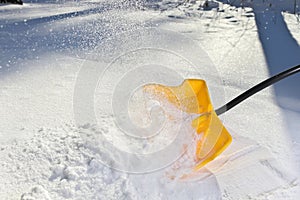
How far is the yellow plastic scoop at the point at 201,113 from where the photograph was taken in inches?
40.8

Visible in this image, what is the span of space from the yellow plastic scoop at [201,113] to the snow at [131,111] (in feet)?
0.13

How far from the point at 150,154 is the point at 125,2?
3191 mm

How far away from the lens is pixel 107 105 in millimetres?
1349

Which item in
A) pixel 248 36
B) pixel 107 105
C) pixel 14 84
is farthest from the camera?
pixel 248 36

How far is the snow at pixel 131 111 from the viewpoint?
948mm

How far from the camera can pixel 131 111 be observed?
4.18ft

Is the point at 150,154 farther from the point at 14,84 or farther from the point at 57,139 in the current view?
the point at 14,84

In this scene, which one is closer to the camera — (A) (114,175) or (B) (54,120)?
(A) (114,175)

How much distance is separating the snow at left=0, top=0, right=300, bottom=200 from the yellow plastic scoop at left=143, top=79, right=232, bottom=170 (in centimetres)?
4

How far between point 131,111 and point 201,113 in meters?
0.32

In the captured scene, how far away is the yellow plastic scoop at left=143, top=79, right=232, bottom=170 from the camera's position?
1.04m

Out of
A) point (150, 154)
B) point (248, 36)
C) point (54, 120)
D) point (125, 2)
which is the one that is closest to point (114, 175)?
point (150, 154)

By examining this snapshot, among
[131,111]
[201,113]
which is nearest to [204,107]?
[201,113]

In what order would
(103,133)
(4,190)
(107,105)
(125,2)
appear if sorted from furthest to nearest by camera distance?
1. (125,2)
2. (107,105)
3. (103,133)
4. (4,190)
